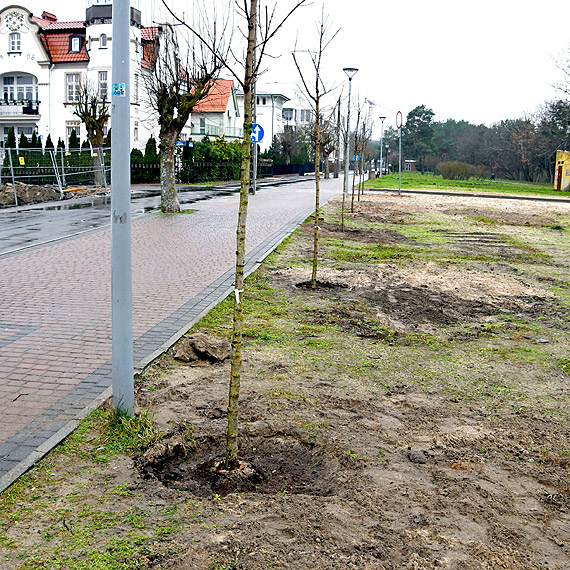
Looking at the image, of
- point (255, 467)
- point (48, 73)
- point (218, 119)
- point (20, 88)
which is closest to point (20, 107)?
point (20, 88)

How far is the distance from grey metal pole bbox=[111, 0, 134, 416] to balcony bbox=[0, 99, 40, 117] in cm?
5436

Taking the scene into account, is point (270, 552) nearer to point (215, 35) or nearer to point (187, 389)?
point (187, 389)

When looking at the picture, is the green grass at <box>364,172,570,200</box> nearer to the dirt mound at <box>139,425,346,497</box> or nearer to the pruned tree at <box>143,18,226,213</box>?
the pruned tree at <box>143,18,226,213</box>

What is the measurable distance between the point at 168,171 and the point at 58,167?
14.5 metres

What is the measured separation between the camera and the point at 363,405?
551 cm

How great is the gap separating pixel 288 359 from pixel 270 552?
11.2ft

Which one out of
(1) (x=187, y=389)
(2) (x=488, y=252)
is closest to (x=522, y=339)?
(1) (x=187, y=389)

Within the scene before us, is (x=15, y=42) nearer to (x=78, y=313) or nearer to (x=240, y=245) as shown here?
(x=78, y=313)

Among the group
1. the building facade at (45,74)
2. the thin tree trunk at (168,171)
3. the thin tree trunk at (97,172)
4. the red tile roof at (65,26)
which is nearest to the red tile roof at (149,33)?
the building facade at (45,74)

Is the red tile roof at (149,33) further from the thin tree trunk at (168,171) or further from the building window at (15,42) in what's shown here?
the building window at (15,42)

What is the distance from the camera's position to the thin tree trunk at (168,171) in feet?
68.1

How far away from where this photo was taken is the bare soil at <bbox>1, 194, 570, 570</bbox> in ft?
11.4

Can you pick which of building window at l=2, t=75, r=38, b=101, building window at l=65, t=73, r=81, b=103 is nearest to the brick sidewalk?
building window at l=65, t=73, r=81, b=103

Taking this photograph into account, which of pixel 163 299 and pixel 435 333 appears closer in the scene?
pixel 435 333
